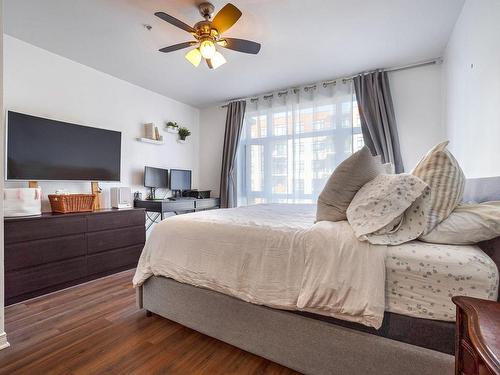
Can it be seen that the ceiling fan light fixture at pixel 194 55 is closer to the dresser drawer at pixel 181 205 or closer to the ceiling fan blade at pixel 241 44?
the ceiling fan blade at pixel 241 44

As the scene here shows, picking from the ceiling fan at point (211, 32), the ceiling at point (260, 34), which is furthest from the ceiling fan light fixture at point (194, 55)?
the ceiling at point (260, 34)

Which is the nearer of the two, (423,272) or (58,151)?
(423,272)

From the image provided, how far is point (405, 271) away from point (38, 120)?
333 cm

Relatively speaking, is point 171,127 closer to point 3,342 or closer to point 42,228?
point 42,228

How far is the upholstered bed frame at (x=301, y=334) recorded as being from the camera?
1.03 m

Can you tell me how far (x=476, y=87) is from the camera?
1.87m

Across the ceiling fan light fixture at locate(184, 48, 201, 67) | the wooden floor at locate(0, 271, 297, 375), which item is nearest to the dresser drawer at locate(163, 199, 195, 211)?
the wooden floor at locate(0, 271, 297, 375)

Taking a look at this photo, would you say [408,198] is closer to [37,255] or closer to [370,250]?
[370,250]

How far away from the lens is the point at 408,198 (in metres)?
1.12

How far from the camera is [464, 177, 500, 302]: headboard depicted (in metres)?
1.03

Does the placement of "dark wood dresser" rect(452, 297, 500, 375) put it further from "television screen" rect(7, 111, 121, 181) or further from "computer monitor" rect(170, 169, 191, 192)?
"computer monitor" rect(170, 169, 191, 192)

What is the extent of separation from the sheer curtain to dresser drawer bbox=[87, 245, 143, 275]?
191 cm

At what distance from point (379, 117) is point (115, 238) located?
3548mm

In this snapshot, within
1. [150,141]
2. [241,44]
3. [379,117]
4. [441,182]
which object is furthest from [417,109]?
[150,141]
